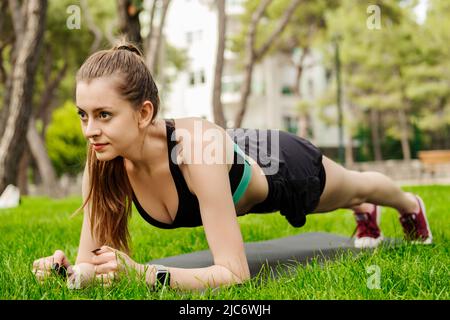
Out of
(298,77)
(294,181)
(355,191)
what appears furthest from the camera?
(298,77)

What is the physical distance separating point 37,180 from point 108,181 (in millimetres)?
18176

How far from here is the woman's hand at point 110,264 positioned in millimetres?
1937

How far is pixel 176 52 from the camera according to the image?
24812 millimetres

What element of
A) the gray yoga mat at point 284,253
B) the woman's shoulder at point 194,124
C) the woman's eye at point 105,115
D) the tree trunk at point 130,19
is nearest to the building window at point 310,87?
the tree trunk at point 130,19

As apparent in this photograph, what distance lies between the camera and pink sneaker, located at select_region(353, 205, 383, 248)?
10.7 feet

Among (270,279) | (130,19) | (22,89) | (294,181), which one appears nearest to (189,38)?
(130,19)

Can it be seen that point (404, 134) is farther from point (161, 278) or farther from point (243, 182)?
point (161, 278)

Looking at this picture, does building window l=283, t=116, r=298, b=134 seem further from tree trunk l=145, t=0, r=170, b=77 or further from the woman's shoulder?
the woman's shoulder

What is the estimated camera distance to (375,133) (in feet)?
73.0

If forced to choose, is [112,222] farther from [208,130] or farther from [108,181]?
[208,130]

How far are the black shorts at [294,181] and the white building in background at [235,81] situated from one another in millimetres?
23166

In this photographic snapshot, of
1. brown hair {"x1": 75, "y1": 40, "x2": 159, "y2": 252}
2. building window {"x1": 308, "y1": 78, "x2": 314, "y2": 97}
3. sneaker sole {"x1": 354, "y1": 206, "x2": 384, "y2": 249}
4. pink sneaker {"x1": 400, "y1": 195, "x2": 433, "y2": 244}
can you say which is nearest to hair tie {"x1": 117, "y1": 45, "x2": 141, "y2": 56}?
brown hair {"x1": 75, "y1": 40, "x2": 159, "y2": 252}

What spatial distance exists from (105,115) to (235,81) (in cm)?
2493
